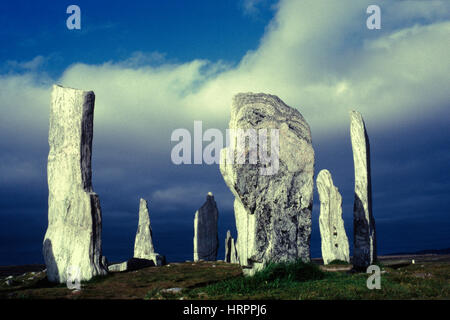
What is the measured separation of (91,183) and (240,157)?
6.29 metres

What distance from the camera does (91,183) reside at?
16531 millimetres

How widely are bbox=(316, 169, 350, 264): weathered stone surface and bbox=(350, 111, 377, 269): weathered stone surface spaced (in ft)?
12.2

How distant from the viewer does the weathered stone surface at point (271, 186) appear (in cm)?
1358

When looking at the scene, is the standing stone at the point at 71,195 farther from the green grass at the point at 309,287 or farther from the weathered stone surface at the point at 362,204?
the weathered stone surface at the point at 362,204

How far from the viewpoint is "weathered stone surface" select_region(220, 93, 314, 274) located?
44.5 feet

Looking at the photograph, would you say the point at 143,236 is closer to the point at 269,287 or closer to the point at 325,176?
the point at 325,176

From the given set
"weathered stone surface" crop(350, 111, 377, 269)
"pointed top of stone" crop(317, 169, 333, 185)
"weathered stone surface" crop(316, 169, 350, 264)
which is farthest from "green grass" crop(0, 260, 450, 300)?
"pointed top of stone" crop(317, 169, 333, 185)

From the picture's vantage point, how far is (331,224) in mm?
24250

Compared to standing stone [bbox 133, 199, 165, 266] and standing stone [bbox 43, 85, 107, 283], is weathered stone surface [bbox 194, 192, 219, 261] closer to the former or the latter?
standing stone [bbox 133, 199, 165, 266]

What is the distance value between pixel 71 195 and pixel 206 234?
1411 centimetres
